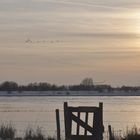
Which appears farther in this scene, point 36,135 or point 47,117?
point 47,117

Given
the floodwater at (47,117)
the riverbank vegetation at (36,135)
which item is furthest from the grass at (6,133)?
the floodwater at (47,117)

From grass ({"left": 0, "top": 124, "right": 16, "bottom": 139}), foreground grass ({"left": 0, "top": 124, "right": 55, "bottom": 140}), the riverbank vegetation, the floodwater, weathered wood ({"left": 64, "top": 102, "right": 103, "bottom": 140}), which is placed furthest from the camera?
the floodwater

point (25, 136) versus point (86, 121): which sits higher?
point (86, 121)

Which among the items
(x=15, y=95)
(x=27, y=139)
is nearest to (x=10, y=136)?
(x=27, y=139)

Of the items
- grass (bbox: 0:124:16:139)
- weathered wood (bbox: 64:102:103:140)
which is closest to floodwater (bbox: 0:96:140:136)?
grass (bbox: 0:124:16:139)

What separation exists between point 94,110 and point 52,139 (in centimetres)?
356

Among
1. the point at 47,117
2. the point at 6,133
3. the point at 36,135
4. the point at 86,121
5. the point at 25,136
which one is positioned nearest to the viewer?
the point at 86,121

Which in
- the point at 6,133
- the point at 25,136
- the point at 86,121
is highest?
the point at 86,121

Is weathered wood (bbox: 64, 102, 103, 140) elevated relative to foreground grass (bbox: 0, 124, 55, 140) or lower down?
elevated

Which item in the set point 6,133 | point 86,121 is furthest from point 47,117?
point 86,121

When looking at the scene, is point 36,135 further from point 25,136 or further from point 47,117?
point 47,117

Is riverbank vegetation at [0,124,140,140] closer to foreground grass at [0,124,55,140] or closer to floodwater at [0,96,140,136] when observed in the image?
foreground grass at [0,124,55,140]

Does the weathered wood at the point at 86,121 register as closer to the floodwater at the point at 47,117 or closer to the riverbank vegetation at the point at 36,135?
the riverbank vegetation at the point at 36,135

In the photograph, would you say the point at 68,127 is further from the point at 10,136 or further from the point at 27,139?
the point at 10,136
